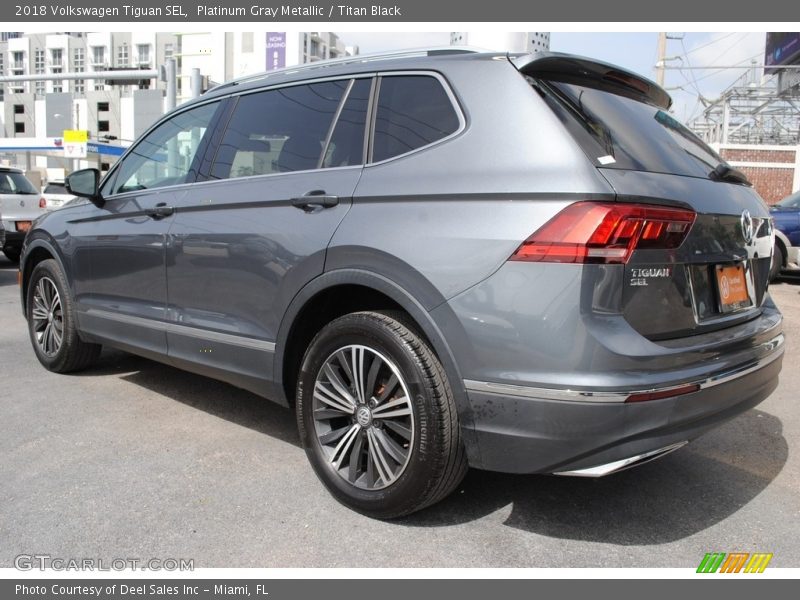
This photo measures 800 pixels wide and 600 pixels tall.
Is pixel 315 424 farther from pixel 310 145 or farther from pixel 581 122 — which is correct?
pixel 581 122

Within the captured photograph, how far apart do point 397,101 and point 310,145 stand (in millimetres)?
522

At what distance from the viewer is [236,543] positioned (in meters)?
2.60

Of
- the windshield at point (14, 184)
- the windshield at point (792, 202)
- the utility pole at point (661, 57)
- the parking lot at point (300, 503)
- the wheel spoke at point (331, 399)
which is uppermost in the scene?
the utility pole at point (661, 57)

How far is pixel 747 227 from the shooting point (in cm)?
278

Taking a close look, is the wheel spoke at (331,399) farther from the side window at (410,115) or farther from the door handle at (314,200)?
the side window at (410,115)

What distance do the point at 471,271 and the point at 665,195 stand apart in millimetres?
730

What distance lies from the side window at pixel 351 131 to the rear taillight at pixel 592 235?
1016mm

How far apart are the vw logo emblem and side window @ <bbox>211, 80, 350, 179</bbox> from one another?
1.83 metres

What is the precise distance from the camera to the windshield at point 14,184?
41.0ft

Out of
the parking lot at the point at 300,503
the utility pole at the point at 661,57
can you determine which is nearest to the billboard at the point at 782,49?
the utility pole at the point at 661,57

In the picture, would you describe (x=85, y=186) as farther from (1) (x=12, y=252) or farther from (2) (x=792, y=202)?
(2) (x=792, y=202)

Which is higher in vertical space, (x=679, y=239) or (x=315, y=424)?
(x=679, y=239)

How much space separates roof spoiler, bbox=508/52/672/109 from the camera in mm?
2555
